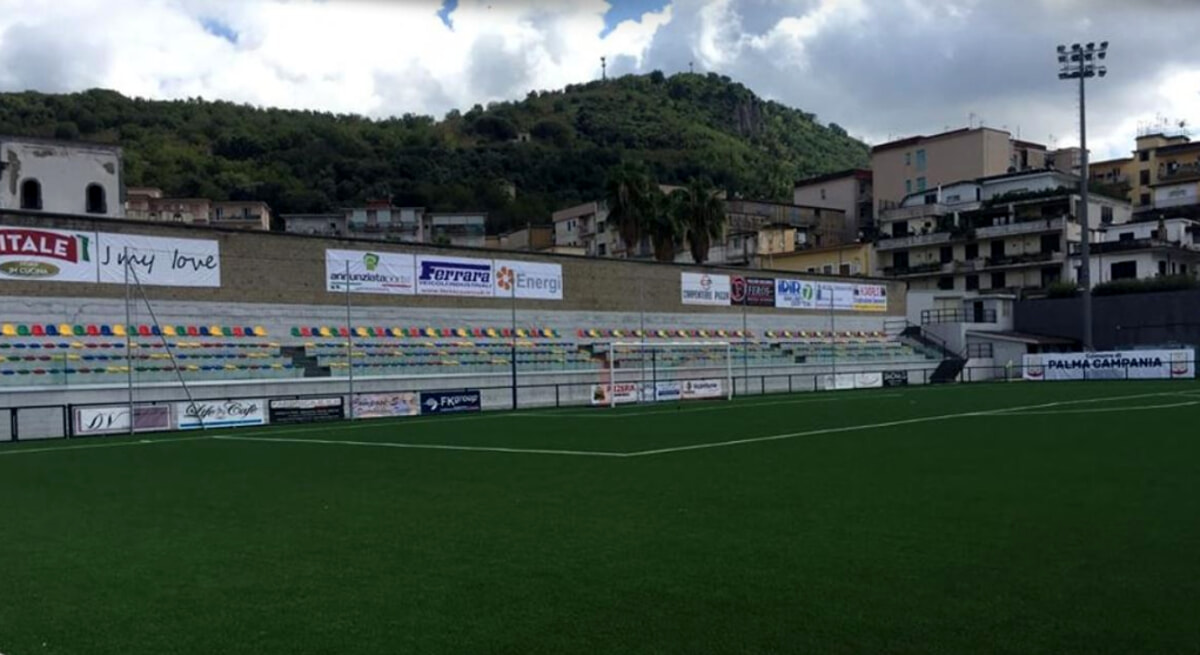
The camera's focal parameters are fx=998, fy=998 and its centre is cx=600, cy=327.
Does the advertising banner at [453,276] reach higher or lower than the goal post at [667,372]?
higher

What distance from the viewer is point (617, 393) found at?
38094 mm

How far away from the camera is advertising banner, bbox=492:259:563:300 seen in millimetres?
41312

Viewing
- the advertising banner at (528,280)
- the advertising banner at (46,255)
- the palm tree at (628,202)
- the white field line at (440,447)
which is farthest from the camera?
the palm tree at (628,202)

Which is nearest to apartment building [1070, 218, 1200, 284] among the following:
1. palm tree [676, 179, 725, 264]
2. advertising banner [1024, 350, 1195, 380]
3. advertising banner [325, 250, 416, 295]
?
advertising banner [1024, 350, 1195, 380]

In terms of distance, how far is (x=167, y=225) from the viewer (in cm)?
3195

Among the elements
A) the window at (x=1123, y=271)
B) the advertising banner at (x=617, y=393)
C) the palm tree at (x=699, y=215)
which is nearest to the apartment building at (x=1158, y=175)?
the window at (x=1123, y=271)

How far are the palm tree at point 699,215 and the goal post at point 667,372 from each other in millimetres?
16925

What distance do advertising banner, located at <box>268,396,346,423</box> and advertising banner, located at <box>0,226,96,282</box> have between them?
7.18 meters

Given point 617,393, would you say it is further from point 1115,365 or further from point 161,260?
point 1115,365

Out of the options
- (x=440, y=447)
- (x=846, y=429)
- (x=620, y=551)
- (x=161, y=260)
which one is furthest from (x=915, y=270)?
(x=620, y=551)

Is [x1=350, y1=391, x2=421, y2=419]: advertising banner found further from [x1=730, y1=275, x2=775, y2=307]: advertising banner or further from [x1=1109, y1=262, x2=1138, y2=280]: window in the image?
[x1=1109, y1=262, x2=1138, y2=280]: window

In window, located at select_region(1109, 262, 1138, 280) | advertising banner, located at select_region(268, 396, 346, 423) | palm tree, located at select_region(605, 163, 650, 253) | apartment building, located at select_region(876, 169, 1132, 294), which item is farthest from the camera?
apartment building, located at select_region(876, 169, 1132, 294)

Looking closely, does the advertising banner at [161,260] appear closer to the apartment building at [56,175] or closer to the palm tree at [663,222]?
the apartment building at [56,175]

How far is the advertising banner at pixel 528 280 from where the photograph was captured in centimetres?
4131
